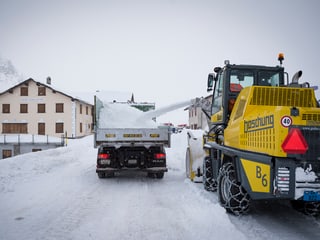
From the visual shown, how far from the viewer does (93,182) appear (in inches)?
285

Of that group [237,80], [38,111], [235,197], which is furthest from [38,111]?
[235,197]

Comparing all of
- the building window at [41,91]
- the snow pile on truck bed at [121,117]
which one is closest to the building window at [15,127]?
the building window at [41,91]

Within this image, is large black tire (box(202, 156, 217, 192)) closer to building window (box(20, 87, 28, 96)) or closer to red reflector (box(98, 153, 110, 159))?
red reflector (box(98, 153, 110, 159))

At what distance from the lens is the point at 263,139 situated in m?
3.58

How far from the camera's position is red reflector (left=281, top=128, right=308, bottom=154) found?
3.25m

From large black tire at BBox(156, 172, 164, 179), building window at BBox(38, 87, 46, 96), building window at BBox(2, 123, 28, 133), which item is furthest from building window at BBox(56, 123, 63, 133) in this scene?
large black tire at BBox(156, 172, 164, 179)

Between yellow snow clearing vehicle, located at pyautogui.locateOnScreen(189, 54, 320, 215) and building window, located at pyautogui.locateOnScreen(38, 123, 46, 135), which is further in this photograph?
building window, located at pyautogui.locateOnScreen(38, 123, 46, 135)

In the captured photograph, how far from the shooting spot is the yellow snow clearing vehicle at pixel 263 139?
3.31 meters

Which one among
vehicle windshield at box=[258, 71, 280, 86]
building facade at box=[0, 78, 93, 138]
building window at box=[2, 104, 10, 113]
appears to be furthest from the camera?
building window at box=[2, 104, 10, 113]

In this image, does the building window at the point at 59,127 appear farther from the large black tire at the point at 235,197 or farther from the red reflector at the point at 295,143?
the red reflector at the point at 295,143

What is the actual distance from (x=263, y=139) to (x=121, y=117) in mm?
5659

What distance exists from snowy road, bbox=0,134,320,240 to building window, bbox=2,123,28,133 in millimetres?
28344

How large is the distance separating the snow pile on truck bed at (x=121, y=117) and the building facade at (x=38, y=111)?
24.4 m

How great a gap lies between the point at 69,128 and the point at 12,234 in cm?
2955
